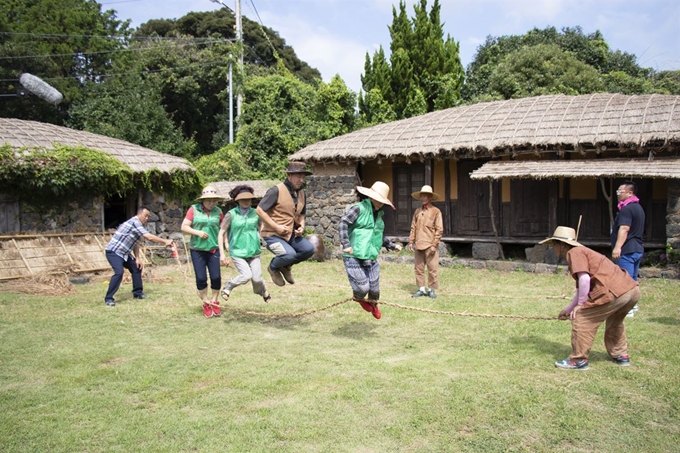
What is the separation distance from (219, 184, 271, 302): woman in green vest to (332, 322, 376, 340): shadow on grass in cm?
132

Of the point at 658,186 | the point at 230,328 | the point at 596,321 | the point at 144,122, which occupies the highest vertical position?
the point at 144,122

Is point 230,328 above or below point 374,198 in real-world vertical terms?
below

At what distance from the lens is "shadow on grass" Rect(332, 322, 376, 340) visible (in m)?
7.58

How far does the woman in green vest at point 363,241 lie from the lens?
7.10 m

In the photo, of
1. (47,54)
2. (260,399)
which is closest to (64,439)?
(260,399)

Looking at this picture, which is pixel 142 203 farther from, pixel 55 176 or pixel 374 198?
pixel 374 198

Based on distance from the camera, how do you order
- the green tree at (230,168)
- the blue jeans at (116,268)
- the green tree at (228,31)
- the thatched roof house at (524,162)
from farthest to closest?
the green tree at (228,31) → the green tree at (230,168) → the thatched roof house at (524,162) → the blue jeans at (116,268)

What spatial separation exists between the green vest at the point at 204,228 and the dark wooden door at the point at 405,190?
31.9 ft

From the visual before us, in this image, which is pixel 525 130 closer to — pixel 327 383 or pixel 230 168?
pixel 327 383

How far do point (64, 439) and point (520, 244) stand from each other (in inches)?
537

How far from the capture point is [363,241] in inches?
281

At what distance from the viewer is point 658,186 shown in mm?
13883

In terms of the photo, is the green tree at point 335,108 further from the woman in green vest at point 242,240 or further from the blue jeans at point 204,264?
the woman in green vest at point 242,240

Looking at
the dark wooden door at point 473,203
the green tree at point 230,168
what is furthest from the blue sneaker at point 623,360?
the green tree at point 230,168
